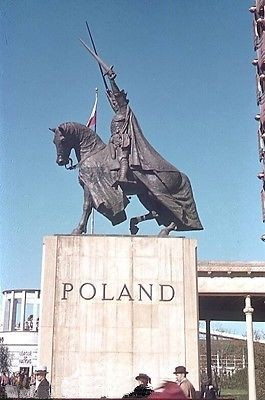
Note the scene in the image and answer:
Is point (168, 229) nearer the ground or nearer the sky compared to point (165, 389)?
nearer the sky

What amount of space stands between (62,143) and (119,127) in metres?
2.36

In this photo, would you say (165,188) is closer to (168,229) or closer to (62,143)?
(168,229)

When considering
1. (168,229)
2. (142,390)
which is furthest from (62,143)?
(142,390)

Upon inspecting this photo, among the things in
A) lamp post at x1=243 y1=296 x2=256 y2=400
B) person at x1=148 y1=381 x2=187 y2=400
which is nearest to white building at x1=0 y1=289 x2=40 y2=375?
lamp post at x1=243 y1=296 x2=256 y2=400

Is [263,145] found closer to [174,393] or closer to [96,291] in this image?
[96,291]

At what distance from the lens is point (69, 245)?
22.8 m

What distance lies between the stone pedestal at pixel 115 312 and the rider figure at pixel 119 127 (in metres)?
3.41

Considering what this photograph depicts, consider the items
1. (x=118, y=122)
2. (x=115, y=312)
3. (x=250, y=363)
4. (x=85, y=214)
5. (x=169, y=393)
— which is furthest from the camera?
(x=250, y=363)

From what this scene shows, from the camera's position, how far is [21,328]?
124938 millimetres

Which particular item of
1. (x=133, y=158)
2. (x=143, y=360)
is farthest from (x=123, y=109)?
(x=143, y=360)

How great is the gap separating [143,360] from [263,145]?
45.7 m

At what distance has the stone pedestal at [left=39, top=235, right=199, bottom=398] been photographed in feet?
70.7

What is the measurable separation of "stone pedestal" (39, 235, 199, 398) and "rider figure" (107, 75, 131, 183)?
341 cm

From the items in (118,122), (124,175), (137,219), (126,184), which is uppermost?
(118,122)
